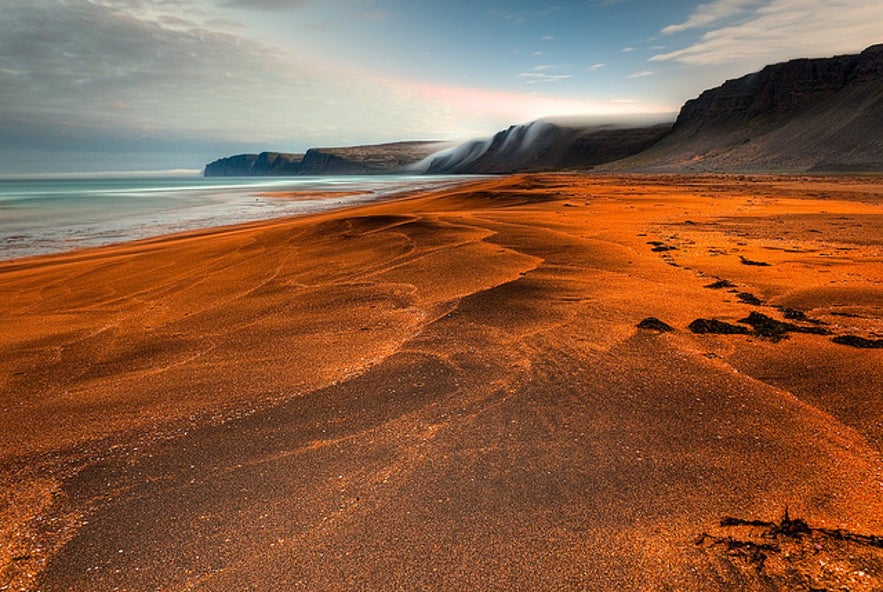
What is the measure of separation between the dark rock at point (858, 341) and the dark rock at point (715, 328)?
867 mm

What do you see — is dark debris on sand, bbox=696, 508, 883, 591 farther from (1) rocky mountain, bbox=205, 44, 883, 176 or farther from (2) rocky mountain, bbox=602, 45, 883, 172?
(2) rocky mountain, bbox=602, 45, 883, 172

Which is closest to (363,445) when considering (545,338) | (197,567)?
(197,567)

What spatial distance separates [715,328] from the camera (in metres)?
5.41

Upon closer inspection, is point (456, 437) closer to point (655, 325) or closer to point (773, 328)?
point (655, 325)

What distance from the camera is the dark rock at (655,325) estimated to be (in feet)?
18.0

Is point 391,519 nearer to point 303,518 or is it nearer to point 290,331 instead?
point 303,518

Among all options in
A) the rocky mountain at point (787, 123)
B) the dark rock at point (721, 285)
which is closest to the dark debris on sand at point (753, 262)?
the dark rock at point (721, 285)

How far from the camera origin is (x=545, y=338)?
5379 millimetres

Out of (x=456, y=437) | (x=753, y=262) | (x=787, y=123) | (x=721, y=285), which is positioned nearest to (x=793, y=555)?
(x=456, y=437)

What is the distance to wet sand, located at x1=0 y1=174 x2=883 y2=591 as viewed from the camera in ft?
7.96

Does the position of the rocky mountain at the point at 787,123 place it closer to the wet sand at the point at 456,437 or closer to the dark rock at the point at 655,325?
the dark rock at the point at 655,325

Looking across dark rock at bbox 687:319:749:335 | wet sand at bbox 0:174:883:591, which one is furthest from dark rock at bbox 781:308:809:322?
dark rock at bbox 687:319:749:335

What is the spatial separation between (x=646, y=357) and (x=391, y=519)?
3354mm

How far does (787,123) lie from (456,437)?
155585mm
